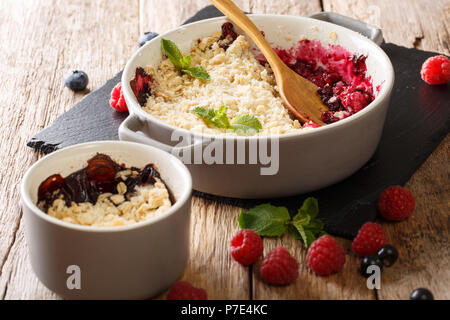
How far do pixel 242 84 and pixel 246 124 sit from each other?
0.90ft

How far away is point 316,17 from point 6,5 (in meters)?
1.42

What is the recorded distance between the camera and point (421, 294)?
1.60 m

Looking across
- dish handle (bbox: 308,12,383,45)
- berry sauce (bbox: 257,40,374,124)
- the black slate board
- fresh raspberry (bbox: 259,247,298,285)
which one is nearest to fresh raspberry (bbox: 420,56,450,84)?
the black slate board

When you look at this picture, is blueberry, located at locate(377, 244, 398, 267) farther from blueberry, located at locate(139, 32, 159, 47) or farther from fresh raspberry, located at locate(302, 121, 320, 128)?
blueberry, located at locate(139, 32, 159, 47)

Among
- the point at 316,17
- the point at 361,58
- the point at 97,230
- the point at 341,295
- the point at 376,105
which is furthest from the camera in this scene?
the point at 316,17

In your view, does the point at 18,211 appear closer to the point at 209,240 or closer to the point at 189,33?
the point at 209,240

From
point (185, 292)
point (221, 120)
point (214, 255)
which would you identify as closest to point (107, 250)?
point (185, 292)

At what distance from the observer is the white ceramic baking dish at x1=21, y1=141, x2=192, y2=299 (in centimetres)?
149

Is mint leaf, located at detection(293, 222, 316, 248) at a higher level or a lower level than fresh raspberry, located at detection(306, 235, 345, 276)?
lower

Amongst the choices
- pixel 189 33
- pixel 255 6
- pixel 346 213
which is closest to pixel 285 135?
pixel 346 213

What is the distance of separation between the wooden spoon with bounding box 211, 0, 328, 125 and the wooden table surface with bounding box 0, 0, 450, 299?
1.21 ft

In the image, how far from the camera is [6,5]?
3.08 m

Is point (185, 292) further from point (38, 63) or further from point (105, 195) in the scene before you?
point (38, 63)

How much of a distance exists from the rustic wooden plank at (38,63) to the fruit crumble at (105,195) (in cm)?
21
